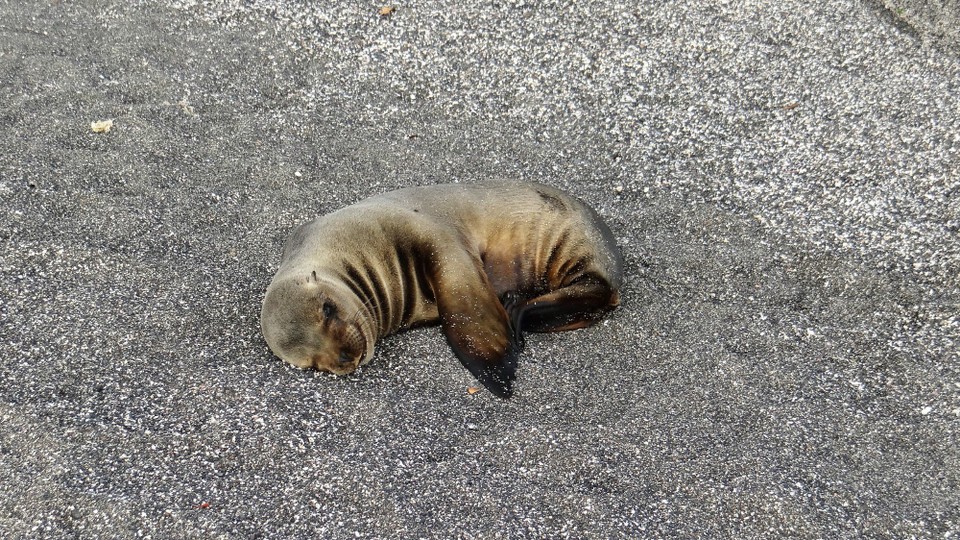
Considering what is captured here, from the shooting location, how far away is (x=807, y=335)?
13.1ft

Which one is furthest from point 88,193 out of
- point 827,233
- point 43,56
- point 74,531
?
point 827,233

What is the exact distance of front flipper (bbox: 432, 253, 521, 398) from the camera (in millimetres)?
3547

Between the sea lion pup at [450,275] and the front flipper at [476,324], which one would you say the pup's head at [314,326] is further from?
the front flipper at [476,324]

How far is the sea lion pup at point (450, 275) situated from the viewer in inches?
138

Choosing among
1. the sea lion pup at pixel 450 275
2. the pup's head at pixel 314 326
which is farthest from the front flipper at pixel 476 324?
the pup's head at pixel 314 326

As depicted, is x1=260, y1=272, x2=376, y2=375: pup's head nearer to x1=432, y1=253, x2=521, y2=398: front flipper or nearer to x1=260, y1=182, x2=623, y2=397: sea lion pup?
x1=260, y1=182, x2=623, y2=397: sea lion pup

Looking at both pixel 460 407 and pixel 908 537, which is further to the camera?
pixel 460 407

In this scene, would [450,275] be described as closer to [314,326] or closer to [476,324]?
[476,324]

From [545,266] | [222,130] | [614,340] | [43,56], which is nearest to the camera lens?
[614,340]

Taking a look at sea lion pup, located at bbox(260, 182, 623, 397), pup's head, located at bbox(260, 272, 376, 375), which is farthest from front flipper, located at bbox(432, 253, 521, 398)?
pup's head, located at bbox(260, 272, 376, 375)

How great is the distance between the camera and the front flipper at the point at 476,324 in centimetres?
355

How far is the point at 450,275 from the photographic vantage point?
3832mm

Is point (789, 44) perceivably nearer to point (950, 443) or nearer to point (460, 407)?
point (950, 443)

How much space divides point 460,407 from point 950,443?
200 centimetres
